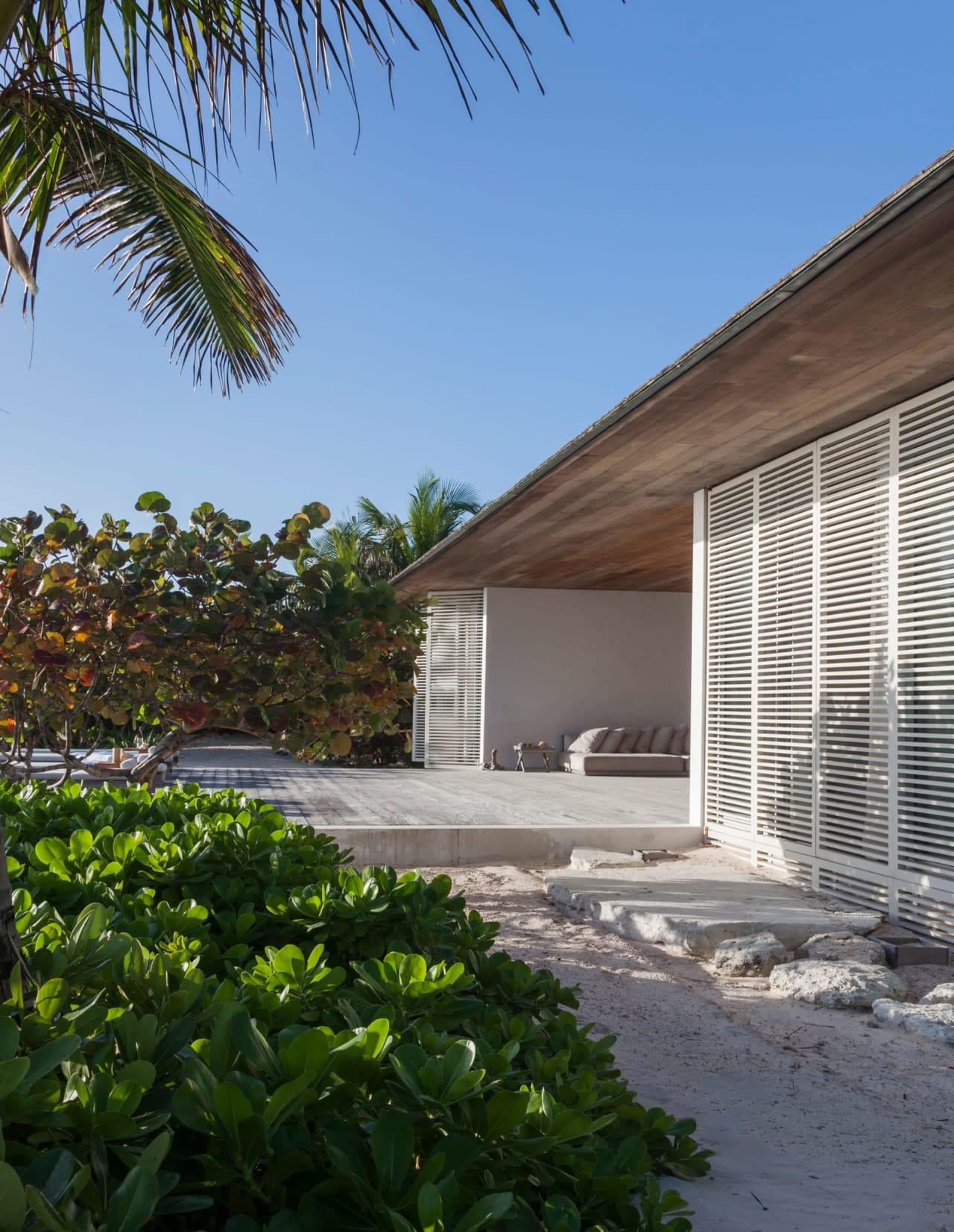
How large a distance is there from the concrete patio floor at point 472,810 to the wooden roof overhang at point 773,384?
3.12m

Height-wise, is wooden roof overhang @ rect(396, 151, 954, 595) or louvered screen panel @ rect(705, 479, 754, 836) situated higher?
wooden roof overhang @ rect(396, 151, 954, 595)

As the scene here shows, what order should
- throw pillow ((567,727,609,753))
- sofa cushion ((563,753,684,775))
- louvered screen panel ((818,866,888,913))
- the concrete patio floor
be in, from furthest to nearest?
throw pillow ((567,727,609,753)), sofa cushion ((563,753,684,775)), the concrete patio floor, louvered screen panel ((818,866,888,913))

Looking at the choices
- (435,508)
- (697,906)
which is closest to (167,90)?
(697,906)

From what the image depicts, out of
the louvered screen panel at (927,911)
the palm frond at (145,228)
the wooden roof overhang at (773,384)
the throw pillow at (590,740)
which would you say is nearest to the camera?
the palm frond at (145,228)

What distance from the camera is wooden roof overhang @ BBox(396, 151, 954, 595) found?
179 inches

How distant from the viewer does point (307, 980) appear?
1.92 metres

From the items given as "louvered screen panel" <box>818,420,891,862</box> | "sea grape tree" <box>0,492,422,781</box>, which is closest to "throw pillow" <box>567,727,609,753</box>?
"louvered screen panel" <box>818,420,891,862</box>

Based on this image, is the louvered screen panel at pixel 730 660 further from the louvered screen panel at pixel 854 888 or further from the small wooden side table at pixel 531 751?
the small wooden side table at pixel 531 751

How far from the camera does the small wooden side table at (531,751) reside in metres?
17.6

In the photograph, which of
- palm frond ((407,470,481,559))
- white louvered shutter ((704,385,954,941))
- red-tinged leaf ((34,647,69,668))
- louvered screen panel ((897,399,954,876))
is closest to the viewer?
red-tinged leaf ((34,647,69,668))

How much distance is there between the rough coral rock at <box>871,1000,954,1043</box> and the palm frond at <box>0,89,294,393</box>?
410 centimetres

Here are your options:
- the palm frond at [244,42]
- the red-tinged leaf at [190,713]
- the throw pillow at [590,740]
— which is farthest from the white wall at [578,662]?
the palm frond at [244,42]

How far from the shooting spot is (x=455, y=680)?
18.8 meters

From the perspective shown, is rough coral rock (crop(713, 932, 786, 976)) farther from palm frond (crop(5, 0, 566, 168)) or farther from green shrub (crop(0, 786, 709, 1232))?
palm frond (crop(5, 0, 566, 168))
